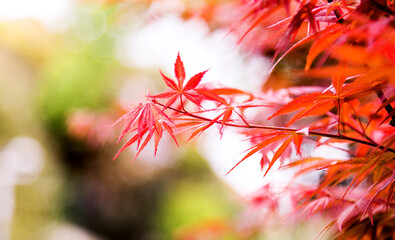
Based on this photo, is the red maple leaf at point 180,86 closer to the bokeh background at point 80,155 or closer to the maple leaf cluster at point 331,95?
the maple leaf cluster at point 331,95

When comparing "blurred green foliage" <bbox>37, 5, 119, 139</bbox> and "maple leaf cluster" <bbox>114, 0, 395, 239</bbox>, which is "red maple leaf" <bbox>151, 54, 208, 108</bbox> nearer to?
"maple leaf cluster" <bbox>114, 0, 395, 239</bbox>

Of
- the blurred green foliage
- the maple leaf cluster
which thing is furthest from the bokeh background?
the maple leaf cluster

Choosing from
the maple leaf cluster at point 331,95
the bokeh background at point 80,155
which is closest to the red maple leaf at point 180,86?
the maple leaf cluster at point 331,95

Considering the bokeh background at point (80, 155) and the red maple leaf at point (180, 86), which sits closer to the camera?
the red maple leaf at point (180, 86)

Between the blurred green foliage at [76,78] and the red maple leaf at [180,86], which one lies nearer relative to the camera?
the red maple leaf at [180,86]

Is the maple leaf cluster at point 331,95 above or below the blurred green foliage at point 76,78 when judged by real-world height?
below

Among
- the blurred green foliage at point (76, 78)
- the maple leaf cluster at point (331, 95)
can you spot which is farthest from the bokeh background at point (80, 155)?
the maple leaf cluster at point (331, 95)

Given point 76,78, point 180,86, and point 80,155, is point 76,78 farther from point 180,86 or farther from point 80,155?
point 180,86

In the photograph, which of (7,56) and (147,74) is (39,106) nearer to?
(7,56)

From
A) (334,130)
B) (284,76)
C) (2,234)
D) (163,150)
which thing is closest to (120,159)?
(163,150)

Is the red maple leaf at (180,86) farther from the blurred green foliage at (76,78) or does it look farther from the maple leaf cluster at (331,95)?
the blurred green foliage at (76,78)

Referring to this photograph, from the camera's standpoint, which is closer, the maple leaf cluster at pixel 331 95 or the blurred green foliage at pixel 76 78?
the maple leaf cluster at pixel 331 95

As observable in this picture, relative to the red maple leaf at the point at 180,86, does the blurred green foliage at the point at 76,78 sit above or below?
above
